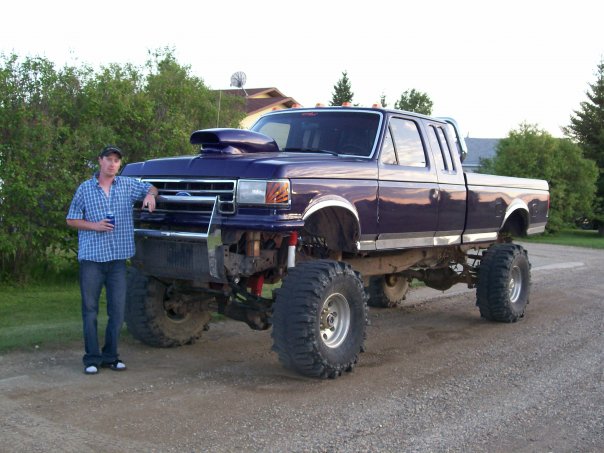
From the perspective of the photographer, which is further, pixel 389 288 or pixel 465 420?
pixel 389 288

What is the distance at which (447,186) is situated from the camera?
311 inches

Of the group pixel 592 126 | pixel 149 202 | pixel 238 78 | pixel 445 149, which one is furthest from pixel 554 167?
pixel 149 202

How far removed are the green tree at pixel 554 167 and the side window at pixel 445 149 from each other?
2249 centimetres

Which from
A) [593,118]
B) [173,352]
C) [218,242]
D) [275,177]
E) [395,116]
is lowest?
[173,352]

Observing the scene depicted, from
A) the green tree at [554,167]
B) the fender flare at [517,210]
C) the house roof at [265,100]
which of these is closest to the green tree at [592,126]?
the green tree at [554,167]

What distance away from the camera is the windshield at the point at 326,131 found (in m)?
7.12

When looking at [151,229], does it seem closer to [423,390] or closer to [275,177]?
[275,177]

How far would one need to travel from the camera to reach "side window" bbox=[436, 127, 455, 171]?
815 cm

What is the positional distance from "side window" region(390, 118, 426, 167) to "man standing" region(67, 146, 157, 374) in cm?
261

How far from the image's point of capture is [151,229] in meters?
6.23

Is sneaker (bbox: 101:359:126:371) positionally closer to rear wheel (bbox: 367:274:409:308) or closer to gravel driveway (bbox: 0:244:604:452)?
gravel driveway (bbox: 0:244:604:452)

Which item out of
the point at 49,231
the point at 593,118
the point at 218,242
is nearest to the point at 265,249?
the point at 218,242

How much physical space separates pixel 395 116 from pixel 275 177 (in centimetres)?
229

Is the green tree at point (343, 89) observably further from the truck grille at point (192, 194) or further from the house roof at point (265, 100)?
the truck grille at point (192, 194)
